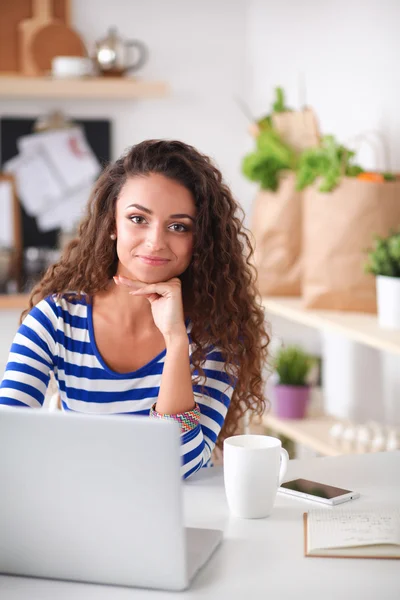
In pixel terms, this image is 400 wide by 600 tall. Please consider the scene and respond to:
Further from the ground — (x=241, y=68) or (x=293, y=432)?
(x=241, y=68)

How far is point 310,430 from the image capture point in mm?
2408

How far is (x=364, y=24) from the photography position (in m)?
2.46

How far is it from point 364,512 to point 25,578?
0.44m

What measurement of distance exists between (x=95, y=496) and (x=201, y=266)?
67cm

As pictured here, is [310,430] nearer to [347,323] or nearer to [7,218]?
[347,323]

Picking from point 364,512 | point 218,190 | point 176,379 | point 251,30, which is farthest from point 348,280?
point 251,30

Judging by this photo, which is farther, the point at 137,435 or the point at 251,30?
the point at 251,30

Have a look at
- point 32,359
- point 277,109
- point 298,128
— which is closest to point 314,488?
point 32,359

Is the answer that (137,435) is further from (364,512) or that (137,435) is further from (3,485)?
(364,512)

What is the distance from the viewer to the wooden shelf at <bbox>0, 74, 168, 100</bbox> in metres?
3.01

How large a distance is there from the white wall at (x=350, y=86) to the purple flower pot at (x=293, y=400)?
0.07 metres

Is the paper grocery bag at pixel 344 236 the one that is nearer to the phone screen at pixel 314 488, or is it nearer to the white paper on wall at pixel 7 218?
the phone screen at pixel 314 488

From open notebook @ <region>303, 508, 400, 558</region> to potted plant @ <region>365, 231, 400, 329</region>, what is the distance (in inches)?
34.1

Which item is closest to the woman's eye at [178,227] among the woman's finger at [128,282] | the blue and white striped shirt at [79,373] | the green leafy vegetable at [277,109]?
the woman's finger at [128,282]
